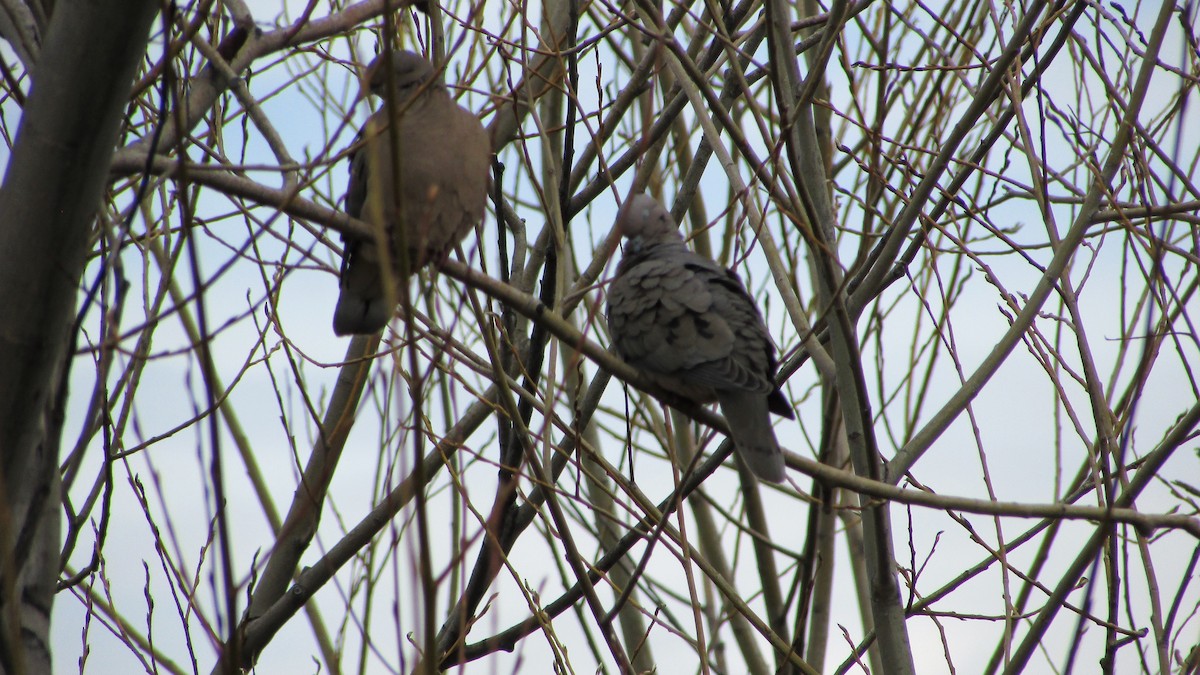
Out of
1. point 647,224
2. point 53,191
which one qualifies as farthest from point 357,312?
point 53,191

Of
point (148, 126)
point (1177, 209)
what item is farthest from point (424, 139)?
point (1177, 209)

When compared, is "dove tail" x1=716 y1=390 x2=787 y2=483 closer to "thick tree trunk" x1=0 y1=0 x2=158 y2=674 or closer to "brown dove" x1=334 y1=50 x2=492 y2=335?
"brown dove" x1=334 y1=50 x2=492 y2=335

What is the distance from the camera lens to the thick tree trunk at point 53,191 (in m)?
1.81

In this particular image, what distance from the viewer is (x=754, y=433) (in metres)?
2.95

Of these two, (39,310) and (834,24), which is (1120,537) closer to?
(834,24)

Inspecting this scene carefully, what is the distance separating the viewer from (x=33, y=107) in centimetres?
184

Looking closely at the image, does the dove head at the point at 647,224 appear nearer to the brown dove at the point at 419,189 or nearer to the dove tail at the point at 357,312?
the brown dove at the point at 419,189

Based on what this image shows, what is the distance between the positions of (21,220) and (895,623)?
95.5 inches

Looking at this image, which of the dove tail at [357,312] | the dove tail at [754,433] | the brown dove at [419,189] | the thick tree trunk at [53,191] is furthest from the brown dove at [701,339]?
the thick tree trunk at [53,191]

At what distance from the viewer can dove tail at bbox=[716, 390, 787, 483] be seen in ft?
9.36

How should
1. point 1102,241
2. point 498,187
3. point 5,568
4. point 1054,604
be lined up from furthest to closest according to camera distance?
point 1102,241
point 498,187
point 1054,604
point 5,568

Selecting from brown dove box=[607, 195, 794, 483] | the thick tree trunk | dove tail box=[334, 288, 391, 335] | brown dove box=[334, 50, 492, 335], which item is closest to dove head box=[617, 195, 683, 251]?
brown dove box=[607, 195, 794, 483]

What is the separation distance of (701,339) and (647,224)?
0.65 m

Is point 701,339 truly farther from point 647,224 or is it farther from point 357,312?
point 357,312
